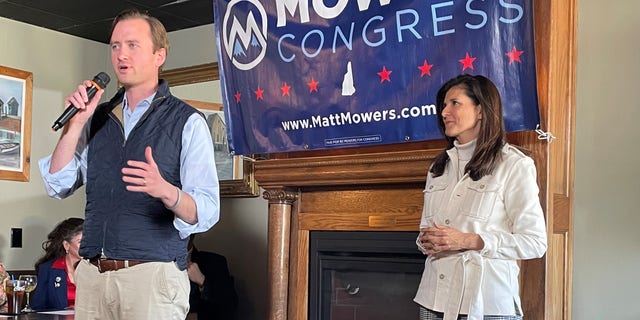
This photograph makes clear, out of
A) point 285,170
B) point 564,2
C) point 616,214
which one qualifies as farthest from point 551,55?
point 285,170

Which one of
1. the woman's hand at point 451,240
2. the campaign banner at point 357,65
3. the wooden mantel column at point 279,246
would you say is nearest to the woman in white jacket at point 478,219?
the woman's hand at point 451,240

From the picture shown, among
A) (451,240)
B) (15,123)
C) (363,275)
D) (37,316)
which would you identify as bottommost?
(37,316)

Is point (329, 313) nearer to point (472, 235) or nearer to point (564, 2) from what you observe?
point (472, 235)

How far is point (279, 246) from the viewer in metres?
3.10

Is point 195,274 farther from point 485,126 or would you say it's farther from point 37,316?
point 485,126

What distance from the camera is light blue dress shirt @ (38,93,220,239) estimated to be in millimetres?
1651

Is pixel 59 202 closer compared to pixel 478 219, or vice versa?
pixel 478 219

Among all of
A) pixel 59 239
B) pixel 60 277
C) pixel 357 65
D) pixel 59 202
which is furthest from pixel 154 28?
pixel 59 202

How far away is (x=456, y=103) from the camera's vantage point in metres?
2.09

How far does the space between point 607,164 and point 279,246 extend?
131cm

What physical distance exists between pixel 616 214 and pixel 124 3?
260cm

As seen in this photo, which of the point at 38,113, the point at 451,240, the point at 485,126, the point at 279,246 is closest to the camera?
the point at 451,240

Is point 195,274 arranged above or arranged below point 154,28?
below

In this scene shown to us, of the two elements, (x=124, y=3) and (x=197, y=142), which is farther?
(x=124, y=3)
